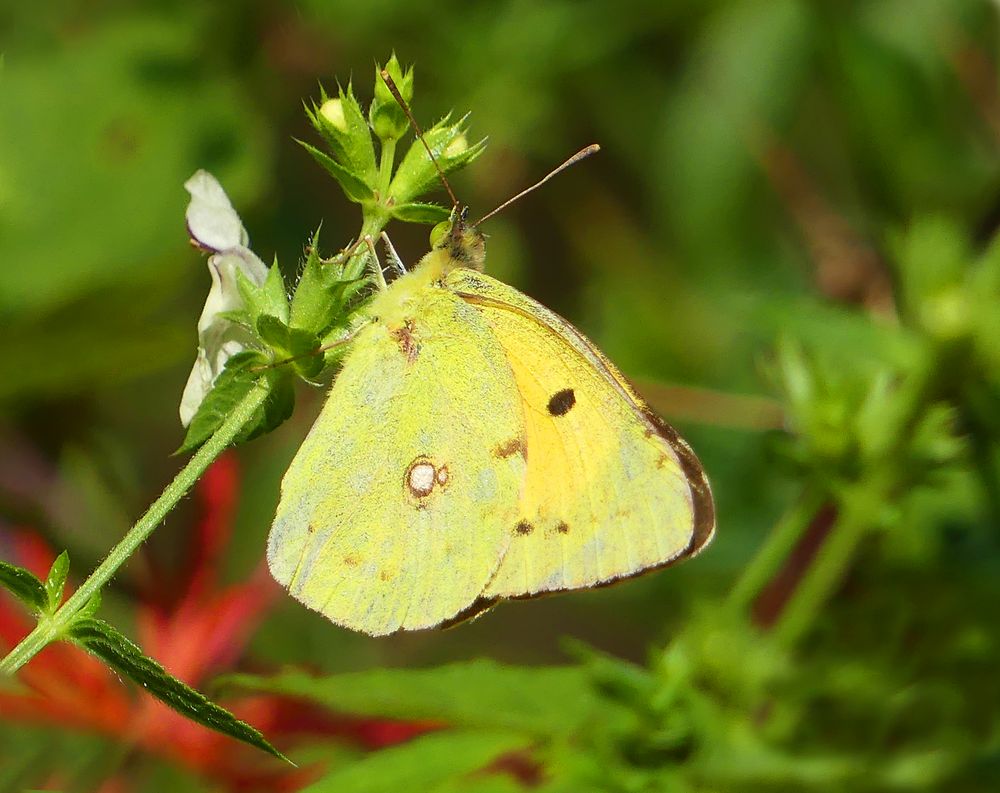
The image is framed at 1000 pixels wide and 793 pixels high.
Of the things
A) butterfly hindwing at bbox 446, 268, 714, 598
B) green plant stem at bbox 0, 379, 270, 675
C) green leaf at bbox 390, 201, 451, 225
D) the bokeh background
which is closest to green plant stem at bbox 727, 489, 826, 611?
the bokeh background

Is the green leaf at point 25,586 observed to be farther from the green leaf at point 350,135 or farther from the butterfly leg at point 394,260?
the butterfly leg at point 394,260

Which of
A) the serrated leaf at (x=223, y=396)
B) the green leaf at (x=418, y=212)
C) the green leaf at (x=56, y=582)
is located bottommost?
the green leaf at (x=56, y=582)

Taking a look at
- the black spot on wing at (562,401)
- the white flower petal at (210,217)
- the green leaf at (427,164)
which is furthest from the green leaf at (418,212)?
the black spot on wing at (562,401)

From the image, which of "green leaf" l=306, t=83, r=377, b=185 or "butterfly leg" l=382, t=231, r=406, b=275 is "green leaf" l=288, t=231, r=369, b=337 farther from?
"butterfly leg" l=382, t=231, r=406, b=275

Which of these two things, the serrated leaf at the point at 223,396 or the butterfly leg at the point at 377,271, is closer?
the serrated leaf at the point at 223,396

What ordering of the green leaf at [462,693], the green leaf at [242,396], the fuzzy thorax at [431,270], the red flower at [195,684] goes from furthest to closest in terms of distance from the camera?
1. the red flower at [195,684]
2. the fuzzy thorax at [431,270]
3. the green leaf at [462,693]
4. the green leaf at [242,396]

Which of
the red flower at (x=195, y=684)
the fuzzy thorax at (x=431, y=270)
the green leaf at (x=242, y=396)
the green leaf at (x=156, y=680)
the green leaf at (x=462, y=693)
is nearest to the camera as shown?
the green leaf at (x=156, y=680)

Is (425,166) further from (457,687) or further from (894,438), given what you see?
(894,438)
